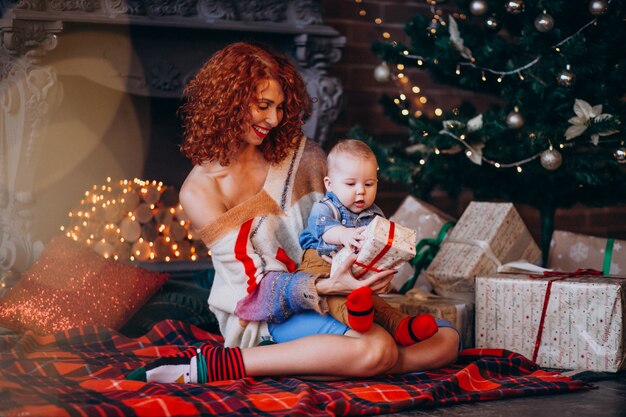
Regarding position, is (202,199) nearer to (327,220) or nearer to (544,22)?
(327,220)

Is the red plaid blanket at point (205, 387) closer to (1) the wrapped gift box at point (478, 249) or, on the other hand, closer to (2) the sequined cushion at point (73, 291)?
(2) the sequined cushion at point (73, 291)

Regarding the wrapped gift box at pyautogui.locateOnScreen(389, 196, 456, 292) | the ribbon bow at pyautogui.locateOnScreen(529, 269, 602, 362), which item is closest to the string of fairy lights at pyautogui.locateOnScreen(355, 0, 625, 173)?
the wrapped gift box at pyautogui.locateOnScreen(389, 196, 456, 292)

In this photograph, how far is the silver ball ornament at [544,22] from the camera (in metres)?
2.96

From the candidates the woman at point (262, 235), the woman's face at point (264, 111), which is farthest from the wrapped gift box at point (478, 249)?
the woman's face at point (264, 111)

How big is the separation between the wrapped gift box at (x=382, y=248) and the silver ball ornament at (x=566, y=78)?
1164mm

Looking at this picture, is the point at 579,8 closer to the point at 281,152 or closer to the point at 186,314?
the point at 281,152

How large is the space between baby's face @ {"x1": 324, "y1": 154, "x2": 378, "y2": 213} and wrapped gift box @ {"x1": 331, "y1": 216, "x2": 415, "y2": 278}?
173mm

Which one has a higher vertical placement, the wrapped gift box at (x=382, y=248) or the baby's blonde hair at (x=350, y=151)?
the baby's blonde hair at (x=350, y=151)

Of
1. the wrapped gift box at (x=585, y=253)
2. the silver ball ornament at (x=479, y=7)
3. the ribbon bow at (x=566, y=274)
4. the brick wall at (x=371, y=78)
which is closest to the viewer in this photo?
the ribbon bow at (x=566, y=274)

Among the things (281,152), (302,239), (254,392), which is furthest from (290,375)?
(281,152)

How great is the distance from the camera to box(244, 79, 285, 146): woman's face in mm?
2391

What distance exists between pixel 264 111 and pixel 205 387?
0.79 meters

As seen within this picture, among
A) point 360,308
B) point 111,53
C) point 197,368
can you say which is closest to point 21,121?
point 111,53

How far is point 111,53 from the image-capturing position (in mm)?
3273
